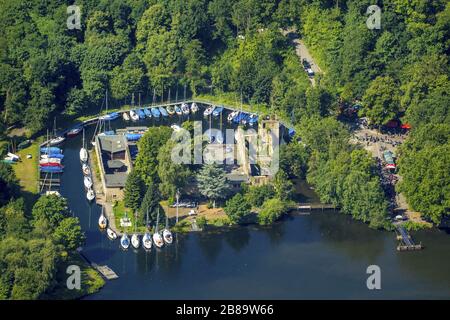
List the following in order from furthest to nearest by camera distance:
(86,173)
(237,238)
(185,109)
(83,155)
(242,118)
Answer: (185,109)
(242,118)
(83,155)
(86,173)
(237,238)

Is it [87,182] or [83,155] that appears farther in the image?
[83,155]

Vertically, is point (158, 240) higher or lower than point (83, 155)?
lower

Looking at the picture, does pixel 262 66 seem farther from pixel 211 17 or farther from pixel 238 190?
pixel 238 190

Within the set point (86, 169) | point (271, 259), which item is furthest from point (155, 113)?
point (271, 259)

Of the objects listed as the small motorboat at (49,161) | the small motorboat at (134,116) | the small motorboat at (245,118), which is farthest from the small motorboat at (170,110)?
the small motorboat at (49,161)

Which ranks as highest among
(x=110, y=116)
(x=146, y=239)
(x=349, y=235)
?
(x=110, y=116)

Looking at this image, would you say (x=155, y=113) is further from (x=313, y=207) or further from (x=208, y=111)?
(x=313, y=207)
